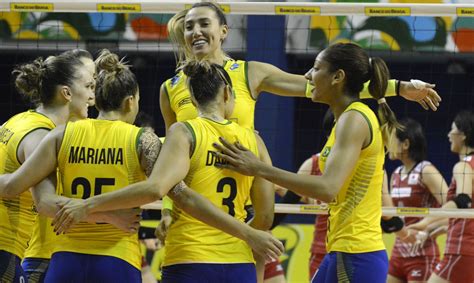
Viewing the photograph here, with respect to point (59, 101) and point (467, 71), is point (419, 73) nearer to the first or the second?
point (467, 71)

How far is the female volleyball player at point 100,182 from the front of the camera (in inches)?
170

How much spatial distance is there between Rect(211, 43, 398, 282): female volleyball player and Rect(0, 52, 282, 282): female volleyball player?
34 centimetres

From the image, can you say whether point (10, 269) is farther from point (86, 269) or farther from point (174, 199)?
point (174, 199)

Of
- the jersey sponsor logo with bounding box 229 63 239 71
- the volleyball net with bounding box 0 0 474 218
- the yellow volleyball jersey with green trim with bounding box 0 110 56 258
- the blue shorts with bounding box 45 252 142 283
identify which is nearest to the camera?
the blue shorts with bounding box 45 252 142 283

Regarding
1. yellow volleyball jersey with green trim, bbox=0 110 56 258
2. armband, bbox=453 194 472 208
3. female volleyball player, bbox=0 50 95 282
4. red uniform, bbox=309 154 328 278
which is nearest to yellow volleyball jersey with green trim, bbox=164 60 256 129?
female volleyball player, bbox=0 50 95 282

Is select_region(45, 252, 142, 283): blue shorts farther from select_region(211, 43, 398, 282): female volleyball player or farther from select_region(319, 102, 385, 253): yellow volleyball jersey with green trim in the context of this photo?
select_region(319, 102, 385, 253): yellow volleyball jersey with green trim

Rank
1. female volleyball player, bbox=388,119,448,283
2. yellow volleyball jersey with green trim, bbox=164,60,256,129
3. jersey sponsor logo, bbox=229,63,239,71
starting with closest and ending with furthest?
yellow volleyball jersey with green trim, bbox=164,60,256,129, jersey sponsor logo, bbox=229,63,239,71, female volleyball player, bbox=388,119,448,283

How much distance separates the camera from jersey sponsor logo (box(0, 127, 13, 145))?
4918mm

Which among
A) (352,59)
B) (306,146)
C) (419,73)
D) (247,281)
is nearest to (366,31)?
(419,73)

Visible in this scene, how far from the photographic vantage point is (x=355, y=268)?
4.63 m

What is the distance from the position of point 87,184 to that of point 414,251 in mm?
4737

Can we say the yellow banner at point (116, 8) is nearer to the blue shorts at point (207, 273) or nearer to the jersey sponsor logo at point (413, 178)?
the blue shorts at point (207, 273)

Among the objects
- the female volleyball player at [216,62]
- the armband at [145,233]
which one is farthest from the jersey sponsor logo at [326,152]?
the armband at [145,233]

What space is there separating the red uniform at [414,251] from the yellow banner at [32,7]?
3.82 metres
